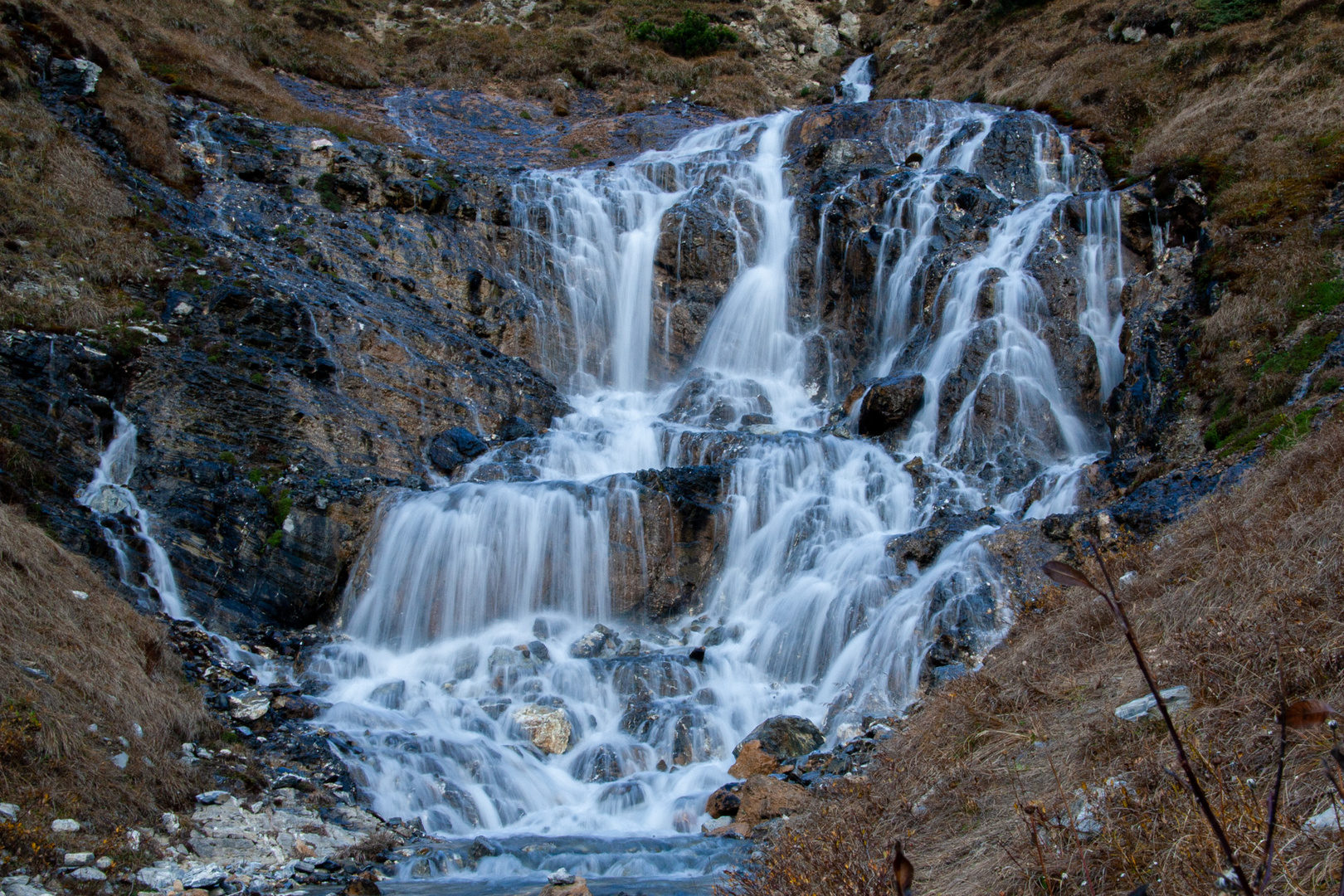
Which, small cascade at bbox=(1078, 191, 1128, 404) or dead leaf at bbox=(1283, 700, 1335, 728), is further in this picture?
small cascade at bbox=(1078, 191, 1128, 404)

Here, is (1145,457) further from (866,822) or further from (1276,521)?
(866,822)

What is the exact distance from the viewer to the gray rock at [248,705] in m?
9.05

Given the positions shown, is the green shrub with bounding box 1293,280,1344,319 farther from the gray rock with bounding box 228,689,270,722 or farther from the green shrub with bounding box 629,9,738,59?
the green shrub with bounding box 629,9,738,59

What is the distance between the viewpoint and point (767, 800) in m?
7.53

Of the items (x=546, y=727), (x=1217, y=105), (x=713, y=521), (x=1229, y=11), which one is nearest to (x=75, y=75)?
(x=713, y=521)

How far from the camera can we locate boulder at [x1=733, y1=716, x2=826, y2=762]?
9039 millimetres

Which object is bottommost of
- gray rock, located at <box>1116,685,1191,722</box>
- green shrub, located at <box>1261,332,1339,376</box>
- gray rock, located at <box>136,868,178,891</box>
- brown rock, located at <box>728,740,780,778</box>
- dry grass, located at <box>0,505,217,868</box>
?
brown rock, located at <box>728,740,780,778</box>

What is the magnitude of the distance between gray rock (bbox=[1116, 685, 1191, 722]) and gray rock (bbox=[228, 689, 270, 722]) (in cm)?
852

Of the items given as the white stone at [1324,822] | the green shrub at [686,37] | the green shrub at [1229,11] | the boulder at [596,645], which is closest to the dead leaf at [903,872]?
the white stone at [1324,822]

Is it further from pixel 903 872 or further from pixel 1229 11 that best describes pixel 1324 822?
pixel 1229 11

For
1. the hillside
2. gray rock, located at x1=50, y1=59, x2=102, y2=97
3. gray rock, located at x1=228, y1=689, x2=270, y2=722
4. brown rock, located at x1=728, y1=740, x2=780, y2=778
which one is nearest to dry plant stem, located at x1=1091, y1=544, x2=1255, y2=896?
the hillside

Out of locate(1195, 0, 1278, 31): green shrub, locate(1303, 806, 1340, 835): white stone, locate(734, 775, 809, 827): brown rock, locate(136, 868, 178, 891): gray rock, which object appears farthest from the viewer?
locate(1195, 0, 1278, 31): green shrub

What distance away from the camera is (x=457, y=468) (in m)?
15.2

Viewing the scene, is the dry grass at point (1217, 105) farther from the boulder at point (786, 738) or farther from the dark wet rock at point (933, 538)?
the boulder at point (786, 738)
